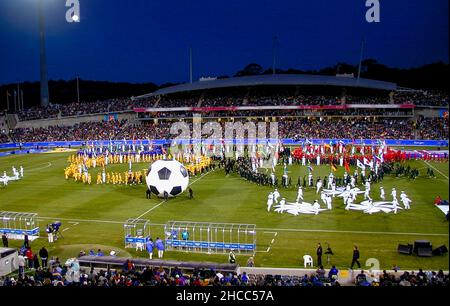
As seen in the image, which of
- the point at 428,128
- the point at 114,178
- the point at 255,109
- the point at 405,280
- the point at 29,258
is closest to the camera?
the point at 405,280

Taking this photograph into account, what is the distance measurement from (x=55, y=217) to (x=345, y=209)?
14.8m

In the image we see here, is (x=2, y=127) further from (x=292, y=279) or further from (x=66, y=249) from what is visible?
(x=292, y=279)

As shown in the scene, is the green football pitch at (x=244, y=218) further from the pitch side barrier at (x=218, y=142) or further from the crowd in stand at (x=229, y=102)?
the crowd in stand at (x=229, y=102)

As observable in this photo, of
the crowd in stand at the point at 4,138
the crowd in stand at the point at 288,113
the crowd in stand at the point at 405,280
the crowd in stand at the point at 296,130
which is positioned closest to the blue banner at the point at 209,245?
the crowd in stand at the point at 405,280

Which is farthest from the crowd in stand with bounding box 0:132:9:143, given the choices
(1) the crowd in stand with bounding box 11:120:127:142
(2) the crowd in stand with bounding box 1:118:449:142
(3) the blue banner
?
(3) the blue banner

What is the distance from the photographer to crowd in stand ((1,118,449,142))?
58.6 meters

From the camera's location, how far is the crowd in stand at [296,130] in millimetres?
58562

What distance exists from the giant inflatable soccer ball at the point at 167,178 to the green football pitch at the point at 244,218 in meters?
0.88

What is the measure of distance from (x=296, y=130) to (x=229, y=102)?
46.4 ft

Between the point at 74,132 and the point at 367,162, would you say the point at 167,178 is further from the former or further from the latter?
the point at 74,132

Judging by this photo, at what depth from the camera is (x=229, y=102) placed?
240ft

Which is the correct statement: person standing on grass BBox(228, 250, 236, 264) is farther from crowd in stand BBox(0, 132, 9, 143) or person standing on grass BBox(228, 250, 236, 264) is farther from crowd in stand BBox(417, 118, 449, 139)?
crowd in stand BBox(0, 132, 9, 143)

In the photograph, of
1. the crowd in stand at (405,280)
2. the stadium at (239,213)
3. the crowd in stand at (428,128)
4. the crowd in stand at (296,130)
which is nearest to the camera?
the crowd in stand at (405,280)

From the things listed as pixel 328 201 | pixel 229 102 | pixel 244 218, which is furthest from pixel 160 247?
pixel 229 102
